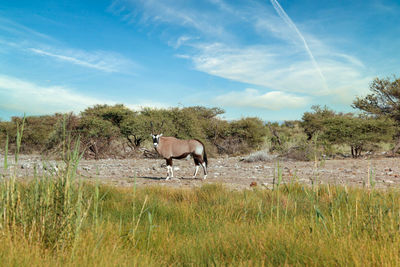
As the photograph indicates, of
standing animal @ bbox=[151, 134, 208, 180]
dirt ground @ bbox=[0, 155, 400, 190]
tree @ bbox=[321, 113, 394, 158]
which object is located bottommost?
dirt ground @ bbox=[0, 155, 400, 190]

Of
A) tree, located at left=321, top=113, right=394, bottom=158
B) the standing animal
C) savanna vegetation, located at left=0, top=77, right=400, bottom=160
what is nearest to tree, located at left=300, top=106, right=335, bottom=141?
savanna vegetation, located at left=0, top=77, right=400, bottom=160

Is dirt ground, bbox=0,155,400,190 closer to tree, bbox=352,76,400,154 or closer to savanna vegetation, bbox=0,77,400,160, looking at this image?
savanna vegetation, bbox=0,77,400,160

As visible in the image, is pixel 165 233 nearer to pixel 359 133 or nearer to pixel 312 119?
pixel 359 133

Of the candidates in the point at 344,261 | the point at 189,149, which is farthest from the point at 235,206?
the point at 189,149

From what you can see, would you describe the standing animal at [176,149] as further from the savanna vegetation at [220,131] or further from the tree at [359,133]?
the tree at [359,133]

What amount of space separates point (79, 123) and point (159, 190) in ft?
44.1

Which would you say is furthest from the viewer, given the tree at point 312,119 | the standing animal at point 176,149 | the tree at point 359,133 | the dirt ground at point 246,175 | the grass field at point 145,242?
the tree at point 312,119

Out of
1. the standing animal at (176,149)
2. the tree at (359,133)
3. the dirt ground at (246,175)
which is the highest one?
the tree at (359,133)

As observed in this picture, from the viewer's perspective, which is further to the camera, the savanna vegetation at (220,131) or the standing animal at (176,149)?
the savanna vegetation at (220,131)

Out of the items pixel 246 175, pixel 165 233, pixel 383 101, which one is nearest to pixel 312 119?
pixel 383 101

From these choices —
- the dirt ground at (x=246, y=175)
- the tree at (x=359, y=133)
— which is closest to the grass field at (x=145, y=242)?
the dirt ground at (x=246, y=175)

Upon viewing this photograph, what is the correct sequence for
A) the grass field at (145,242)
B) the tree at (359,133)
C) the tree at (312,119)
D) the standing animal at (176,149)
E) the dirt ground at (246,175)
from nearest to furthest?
the grass field at (145,242) < the dirt ground at (246,175) < the standing animal at (176,149) < the tree at (359,133) < the tree at (312,119)

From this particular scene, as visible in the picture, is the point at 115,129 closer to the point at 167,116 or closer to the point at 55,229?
the point at 167,116

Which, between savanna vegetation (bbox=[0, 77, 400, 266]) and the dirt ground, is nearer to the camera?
savanna vegetation (bbox=[0, 77, 400, 266])
